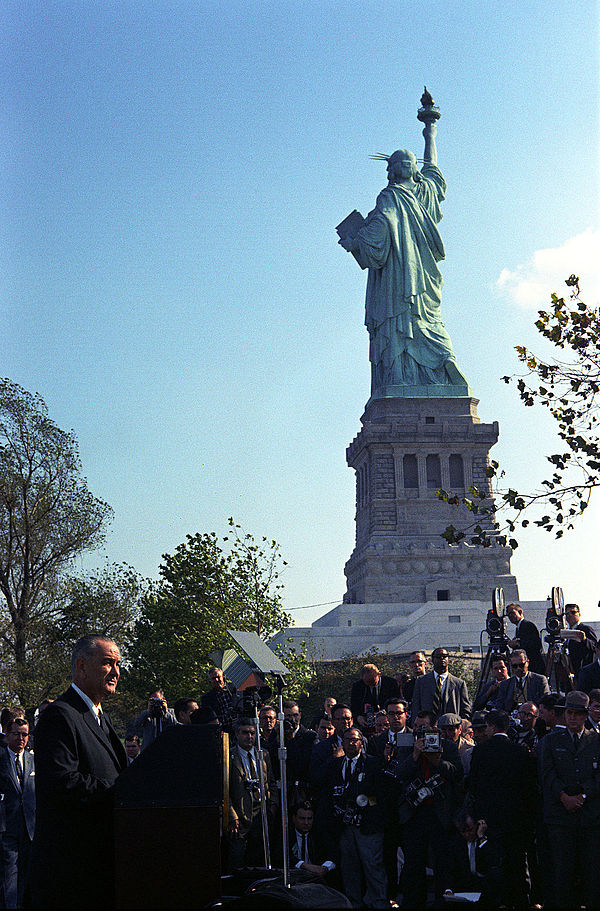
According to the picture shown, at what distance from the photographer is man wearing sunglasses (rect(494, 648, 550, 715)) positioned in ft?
44.4

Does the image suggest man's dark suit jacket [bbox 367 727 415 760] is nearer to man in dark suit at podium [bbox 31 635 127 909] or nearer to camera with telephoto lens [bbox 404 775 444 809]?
camera with telephoto lens [bbox 404 775 444 809]

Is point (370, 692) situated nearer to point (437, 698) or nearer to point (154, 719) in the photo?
point (437, 698)

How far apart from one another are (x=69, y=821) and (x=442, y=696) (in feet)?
31.8

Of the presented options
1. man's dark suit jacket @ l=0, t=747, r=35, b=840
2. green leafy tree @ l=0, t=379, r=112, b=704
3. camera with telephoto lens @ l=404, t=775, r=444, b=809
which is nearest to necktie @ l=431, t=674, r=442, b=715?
camera with telephoto lens @ l=404, t=775, r=444, b=809

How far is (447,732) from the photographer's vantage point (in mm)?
12227

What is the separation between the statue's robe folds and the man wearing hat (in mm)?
51588

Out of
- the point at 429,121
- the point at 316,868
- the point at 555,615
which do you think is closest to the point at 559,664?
the point at 555,615

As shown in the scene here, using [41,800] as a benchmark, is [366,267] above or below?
above

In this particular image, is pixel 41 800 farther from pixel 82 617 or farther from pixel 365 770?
pixel 82 617

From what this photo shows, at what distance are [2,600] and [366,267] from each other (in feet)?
112

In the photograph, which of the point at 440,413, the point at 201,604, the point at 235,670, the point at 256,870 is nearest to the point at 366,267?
the point at 440,413

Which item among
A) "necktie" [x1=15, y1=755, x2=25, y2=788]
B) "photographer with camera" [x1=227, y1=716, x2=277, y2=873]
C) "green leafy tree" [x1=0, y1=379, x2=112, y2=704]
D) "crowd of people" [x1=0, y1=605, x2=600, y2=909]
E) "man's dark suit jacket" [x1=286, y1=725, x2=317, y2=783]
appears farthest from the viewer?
"green leafy tree" [x1=0, y1=379, x2=112, y2=704]

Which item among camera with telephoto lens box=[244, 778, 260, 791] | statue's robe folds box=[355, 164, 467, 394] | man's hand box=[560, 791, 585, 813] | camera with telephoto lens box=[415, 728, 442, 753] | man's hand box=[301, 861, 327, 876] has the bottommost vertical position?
man's hand box=[301, 861, 327, 876]

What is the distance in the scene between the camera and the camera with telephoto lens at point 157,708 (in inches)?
477
